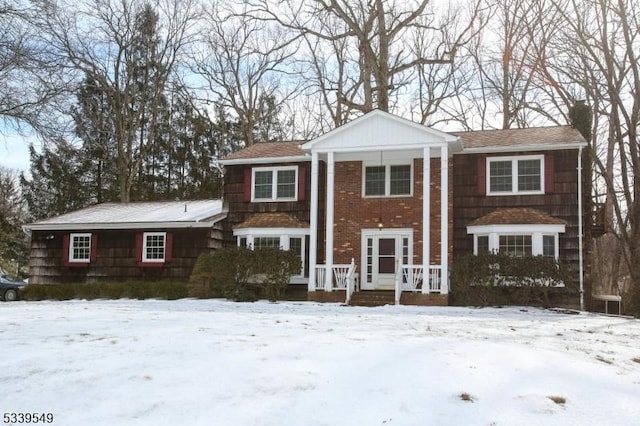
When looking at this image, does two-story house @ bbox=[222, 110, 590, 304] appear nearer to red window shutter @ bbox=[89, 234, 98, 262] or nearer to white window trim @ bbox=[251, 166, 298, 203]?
white window trim @ bbox=[251, 166, 298, 203]

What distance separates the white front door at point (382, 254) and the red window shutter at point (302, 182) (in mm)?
2454

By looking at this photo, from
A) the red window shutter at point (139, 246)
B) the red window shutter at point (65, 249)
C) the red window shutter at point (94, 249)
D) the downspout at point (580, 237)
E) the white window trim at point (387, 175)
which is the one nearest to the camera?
the downspout at point (580, 237)

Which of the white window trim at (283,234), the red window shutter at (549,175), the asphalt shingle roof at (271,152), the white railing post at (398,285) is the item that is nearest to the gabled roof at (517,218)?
the red window shutter at (549,175)

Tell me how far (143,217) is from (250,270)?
21.1ft

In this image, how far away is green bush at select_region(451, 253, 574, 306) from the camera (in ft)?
52.9

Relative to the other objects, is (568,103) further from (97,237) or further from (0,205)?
(0,205)

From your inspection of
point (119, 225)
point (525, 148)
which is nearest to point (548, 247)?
point (525, 148)

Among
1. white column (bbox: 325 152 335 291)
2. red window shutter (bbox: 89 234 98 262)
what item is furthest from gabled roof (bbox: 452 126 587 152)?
red window shutter (bbox: 89 234 98 262)

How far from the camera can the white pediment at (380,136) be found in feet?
59.1

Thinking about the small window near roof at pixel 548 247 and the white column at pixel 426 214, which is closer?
the white column at pixel 426 214

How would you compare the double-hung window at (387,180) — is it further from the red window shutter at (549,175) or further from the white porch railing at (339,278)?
the red window shutter at (549,175)

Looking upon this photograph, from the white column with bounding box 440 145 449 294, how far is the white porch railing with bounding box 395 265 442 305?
10.7 inches

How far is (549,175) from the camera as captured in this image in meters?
18.1

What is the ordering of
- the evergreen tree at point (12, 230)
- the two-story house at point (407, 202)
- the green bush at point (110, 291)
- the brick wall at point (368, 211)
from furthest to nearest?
the evergreen tree at point (12, 230)
the green bush at point (110, 291)
the brick wall at point (368, 211)
the two-story house at point (407, 202)
